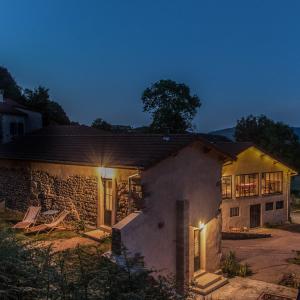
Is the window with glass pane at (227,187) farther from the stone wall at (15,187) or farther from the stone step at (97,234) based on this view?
the stone wall at (15,187)

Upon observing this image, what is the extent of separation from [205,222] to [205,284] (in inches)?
96.3

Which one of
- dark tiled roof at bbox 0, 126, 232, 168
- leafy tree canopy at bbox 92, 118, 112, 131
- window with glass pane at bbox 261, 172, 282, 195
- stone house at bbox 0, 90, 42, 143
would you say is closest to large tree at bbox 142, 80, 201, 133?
leafy tree canopy at bbox 92, 118, 112, 131

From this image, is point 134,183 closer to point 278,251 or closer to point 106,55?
point 278,251

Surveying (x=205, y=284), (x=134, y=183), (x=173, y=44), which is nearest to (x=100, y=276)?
(x=134, y=183)

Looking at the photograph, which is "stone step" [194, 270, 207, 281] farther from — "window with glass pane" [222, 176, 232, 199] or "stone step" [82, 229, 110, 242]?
"window with glass pane" [222, 176, 232, 199]

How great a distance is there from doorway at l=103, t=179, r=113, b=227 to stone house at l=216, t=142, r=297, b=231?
11.7 m

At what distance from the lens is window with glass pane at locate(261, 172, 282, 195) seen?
27.6 metres

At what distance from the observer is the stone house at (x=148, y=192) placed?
1317cm

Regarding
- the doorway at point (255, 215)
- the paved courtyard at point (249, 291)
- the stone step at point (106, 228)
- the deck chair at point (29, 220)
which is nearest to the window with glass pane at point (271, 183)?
the doorway at point (255, 215)

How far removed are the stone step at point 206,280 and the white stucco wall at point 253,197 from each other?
1021 centimetres

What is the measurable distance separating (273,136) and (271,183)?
15.7 metres

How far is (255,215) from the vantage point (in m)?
26.8

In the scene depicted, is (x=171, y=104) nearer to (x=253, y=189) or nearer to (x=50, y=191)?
(x=253, y=189)

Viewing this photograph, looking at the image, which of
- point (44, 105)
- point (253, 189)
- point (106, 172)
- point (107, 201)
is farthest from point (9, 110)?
point (106, 172)
